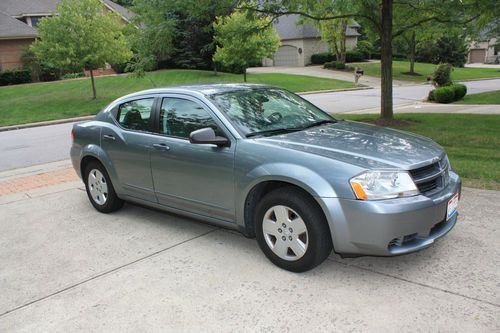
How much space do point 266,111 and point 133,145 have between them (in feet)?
5.13

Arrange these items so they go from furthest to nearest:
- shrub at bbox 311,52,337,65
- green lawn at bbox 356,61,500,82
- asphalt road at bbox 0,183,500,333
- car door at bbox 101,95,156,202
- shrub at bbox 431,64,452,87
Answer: shrub at bbox 311,52,337,65
green lawn at bbox 356,61,500,82
shrub at bbox 431,64,452,87
car door at bbox 101,95,156,202
asphalt road at bbox 0,183,500,333

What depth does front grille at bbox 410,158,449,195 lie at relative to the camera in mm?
3606

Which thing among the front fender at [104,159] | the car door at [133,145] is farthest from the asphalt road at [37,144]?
the car door at [133,145]

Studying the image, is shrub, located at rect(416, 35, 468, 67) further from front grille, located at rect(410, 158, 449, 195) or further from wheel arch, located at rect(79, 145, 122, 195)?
front grille, located at rect(410, 158, 449, 195)

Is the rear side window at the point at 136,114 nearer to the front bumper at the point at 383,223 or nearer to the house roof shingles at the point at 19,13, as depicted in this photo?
the front bumper at the point at 383,223

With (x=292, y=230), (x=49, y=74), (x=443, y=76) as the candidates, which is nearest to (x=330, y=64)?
(x=443, y=76)

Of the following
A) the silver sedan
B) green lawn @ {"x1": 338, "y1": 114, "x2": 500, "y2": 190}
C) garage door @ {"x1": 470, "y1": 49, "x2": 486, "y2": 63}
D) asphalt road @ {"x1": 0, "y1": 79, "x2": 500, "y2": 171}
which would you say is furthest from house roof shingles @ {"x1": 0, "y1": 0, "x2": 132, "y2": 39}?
garage door @ {"x1": 470, "y1": 49, "x2": 486, "y2": 63}

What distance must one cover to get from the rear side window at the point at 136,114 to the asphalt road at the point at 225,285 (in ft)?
3.87

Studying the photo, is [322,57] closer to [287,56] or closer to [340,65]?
[287,56]

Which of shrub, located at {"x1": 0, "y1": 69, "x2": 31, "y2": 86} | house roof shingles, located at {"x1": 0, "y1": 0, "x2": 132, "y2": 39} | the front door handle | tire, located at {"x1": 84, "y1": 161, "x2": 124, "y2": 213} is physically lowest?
tire, located at {"x1": 84, "y1": 161, "x2": 124, "y2": 213}

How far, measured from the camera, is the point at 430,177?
145 inches

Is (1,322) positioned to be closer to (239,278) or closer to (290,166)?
(239,278)

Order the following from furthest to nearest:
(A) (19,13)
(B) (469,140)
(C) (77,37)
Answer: (A) (19,13)
(C) (77,37)
(B) (469,140)

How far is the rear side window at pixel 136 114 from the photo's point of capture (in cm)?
509
